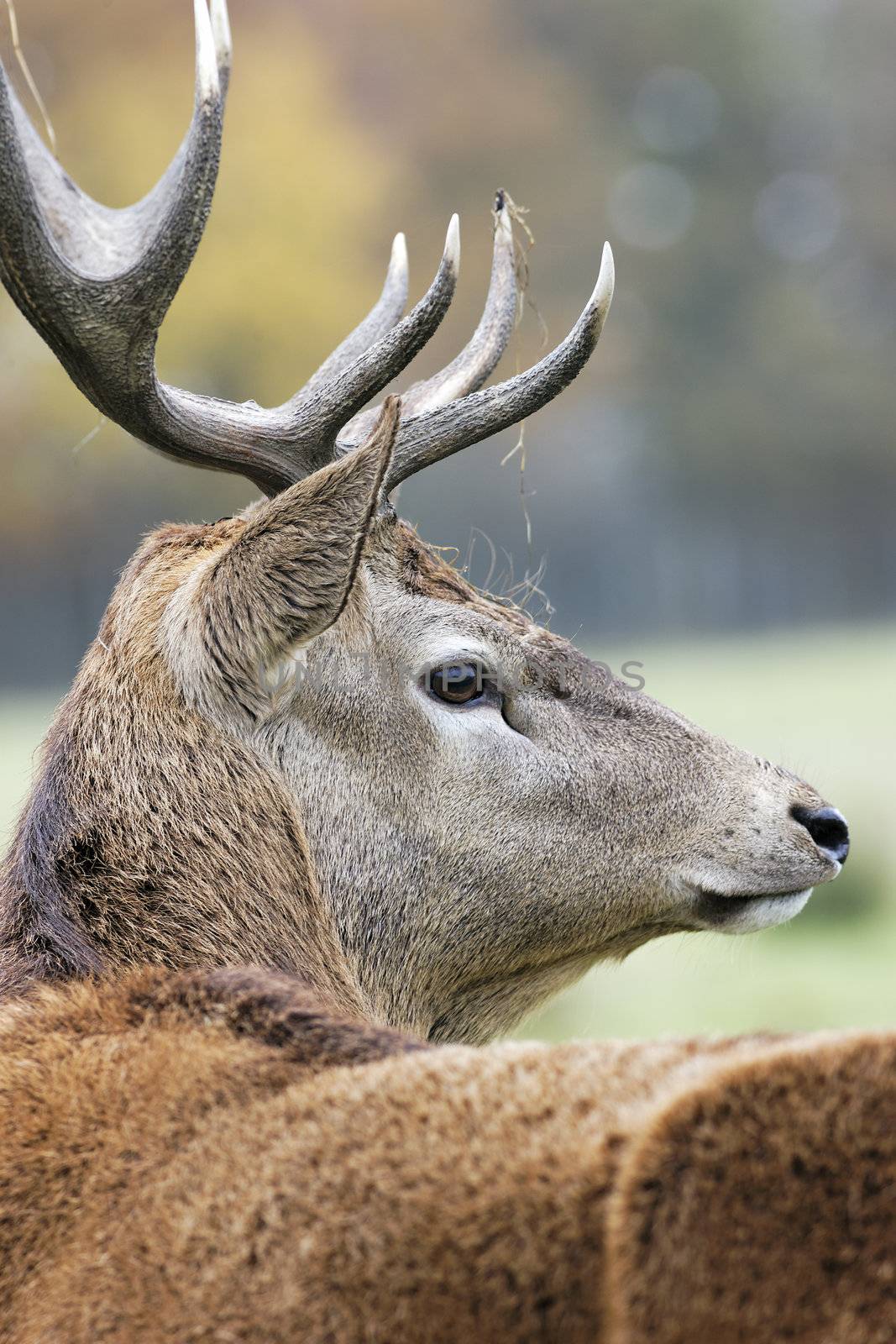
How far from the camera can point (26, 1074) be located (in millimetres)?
2219

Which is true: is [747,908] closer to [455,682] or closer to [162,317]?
[455,682]

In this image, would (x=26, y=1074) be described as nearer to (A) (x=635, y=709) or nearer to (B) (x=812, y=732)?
(A) (x=635, y=709)

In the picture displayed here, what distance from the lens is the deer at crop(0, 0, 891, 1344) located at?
1.64 metres

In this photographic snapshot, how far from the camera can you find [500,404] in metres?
3.58

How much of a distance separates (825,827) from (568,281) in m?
29.0

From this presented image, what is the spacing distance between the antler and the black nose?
46.9 inches

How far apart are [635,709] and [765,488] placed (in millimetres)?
34782

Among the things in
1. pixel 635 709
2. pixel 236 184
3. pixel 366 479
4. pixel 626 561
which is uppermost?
pixel 236 184

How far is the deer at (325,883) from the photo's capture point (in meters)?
1.64

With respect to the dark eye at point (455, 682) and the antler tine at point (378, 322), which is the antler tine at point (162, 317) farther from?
the dark eye at point (455, 682)

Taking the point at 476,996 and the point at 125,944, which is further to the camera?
the point at 476,996

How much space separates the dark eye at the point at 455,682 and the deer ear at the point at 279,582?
42 centimetres

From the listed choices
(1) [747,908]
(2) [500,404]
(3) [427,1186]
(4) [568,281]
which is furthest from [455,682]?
(4) [568,281]

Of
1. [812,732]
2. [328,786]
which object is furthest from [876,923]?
[328,786]
